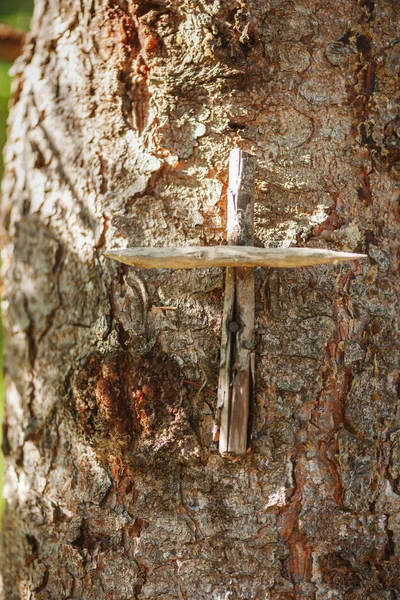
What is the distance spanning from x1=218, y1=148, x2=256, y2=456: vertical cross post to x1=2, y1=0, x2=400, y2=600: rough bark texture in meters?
0.07

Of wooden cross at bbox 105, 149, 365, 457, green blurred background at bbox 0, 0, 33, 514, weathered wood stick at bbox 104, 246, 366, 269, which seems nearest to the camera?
weathered wood stick at bbox 104, 246, 366, 269

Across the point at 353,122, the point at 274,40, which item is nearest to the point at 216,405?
the point at 353,122

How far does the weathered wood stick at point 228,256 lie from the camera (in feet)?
4.35

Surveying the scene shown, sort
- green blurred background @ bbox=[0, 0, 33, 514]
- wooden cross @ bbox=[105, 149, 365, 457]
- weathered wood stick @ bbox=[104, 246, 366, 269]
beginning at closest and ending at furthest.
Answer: weathered wood stick @ bbox=[104, 246, 366, 269]
wooden cross @ bbox=[105, 149, 365, 457]
green blurred background @ bbox=[0, 0, 33, 514]

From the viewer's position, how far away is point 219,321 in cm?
155

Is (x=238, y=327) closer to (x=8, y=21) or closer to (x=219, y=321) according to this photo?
(x=219, y=321)

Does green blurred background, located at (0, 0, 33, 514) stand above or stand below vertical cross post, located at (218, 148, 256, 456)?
above

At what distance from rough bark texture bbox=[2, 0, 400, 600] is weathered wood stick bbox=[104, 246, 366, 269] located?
7.8 inches

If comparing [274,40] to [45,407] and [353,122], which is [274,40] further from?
[45,407]

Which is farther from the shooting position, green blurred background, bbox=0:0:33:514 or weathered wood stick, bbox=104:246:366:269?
green blurred background, bbox=0:0:33:514

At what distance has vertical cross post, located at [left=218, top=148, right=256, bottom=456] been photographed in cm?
145

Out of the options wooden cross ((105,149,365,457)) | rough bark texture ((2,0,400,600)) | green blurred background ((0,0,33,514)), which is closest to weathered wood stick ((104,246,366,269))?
wooden cross ((105,149,365,457))

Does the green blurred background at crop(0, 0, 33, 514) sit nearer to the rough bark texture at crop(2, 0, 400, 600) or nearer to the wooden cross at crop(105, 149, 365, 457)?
the rough bark texture at crop(2, 0, 400, 600)

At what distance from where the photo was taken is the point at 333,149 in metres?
1.60
